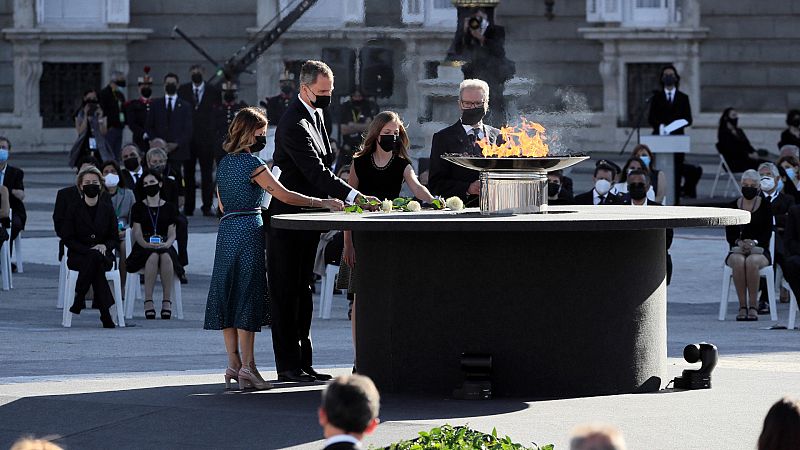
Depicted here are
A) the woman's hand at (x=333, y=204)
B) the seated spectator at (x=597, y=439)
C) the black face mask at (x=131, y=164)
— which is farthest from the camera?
the black face mask at (x=131, y=164)

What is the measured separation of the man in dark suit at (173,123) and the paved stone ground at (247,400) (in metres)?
9.51

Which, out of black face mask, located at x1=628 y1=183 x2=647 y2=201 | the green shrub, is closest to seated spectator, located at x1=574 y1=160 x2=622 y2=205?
black face mask, located at x1=628 y1=183 x2=647 y2=201

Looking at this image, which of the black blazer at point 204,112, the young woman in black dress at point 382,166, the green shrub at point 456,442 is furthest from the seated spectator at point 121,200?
the green shrub at point 456,442

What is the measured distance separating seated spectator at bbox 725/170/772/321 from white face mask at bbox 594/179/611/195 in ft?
4.31

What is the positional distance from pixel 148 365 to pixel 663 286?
3689 mm

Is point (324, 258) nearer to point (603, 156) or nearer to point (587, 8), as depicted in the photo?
point (603, 156)

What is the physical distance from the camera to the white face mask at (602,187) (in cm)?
1766

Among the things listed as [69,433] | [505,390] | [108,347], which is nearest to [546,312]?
[505,390]

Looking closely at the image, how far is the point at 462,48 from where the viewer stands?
1022 inches

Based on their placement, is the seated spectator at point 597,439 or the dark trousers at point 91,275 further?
the dark trousers at point 91,275

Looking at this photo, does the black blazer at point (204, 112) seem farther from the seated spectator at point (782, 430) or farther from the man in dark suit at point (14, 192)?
the seated spectator at point (782, 430)

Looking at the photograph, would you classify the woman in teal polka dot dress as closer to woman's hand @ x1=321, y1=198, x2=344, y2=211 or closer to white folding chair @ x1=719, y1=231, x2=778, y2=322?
woman's hand @ x1=321, y1=198, x2=344, y2=211

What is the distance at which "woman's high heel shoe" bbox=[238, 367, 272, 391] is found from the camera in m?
10.7

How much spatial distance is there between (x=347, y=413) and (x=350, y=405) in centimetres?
3
